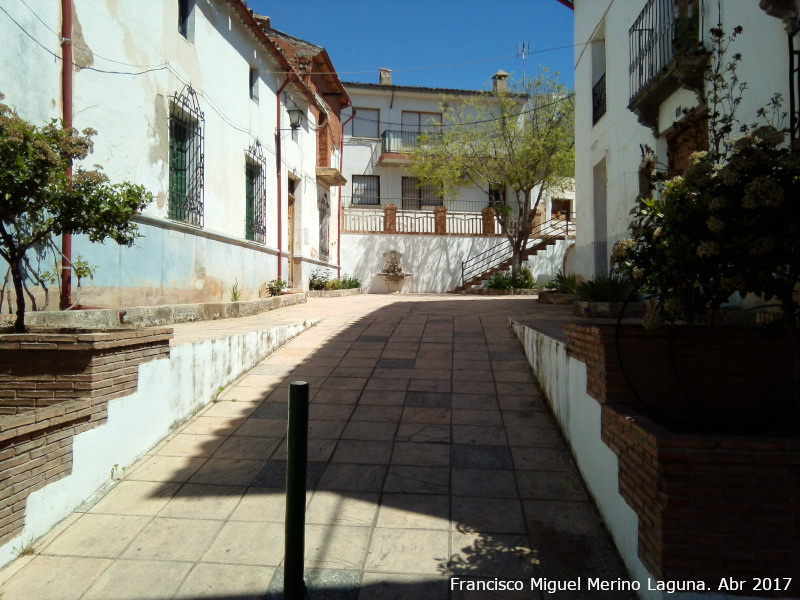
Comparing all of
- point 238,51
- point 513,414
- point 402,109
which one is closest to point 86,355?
point 513,414

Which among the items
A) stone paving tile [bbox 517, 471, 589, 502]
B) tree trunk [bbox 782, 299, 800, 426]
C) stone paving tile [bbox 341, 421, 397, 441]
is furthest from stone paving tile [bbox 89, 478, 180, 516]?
tree trunk [bbox 782, 299, 800, 426]

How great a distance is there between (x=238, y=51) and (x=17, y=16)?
19.3ft

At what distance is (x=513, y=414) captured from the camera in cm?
504

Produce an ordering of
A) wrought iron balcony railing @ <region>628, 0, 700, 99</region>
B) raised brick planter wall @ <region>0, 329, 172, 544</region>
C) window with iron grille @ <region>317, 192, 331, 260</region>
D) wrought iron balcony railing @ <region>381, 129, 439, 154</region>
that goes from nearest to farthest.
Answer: raised brick planter wall @ <region>0, 329, 172, 544</region>, wrought iron balcony railing @ <region>628, 0, 700, 99</region>, window with iron grille @ <region>317, 192, 331, 260</region>, wrought iron balcony railing @ <region>381, 129, 439, 154</region>

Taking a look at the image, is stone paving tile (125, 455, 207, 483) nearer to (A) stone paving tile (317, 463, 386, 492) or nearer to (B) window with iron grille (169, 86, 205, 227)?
(A) stone paving tile (317, 463, 386, 492)

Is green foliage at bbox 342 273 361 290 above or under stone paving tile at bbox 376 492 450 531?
above

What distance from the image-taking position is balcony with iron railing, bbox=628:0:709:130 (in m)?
6.88

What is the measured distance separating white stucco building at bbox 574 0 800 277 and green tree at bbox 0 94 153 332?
15.8 ft

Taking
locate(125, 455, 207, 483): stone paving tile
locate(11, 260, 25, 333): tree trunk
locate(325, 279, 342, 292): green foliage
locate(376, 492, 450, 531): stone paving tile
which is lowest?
locate(376, 492, 450, 531): stone paving tile

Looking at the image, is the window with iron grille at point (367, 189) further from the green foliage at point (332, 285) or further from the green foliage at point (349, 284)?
the green foliage at point (332, 285)

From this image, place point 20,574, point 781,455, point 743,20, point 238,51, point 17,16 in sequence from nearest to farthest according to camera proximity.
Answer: point 781,455
point 20,574
point 17,16
point 743,20
point 238,51

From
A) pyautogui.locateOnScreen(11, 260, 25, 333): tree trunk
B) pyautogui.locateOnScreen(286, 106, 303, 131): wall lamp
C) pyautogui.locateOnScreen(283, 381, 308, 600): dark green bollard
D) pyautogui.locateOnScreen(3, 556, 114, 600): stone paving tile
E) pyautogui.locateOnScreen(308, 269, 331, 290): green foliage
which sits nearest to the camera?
pyautogui.locateOnScreen(283, 381, 308, 600): dark green bollard

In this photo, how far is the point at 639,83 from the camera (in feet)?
28.4

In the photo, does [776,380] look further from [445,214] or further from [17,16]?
[445,214]
